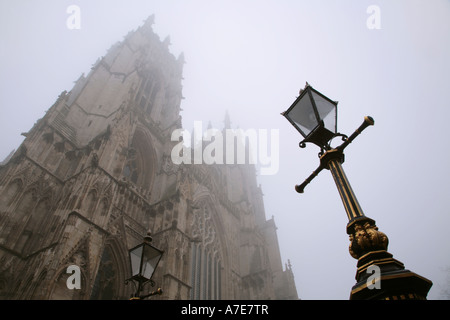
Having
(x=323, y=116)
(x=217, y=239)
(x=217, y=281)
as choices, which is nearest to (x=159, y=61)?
(x=217, y=239)

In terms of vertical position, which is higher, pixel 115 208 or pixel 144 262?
pixel 115 208

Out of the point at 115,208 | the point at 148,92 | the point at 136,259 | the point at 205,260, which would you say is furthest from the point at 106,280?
the point at 148,92

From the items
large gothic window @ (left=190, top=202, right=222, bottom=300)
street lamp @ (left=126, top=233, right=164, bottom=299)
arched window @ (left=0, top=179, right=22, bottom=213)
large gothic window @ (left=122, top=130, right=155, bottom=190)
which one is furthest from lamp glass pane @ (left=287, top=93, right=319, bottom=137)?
large gothic window @ (left=122, top=130, right=155, bottom=190)

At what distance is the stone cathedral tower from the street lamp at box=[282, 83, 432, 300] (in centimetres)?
799

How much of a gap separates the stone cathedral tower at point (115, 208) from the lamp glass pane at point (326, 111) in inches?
321

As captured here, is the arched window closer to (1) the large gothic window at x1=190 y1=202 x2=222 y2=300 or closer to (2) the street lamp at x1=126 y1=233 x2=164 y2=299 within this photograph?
(2) the street lamp at x1=126 y1=233 x2=164 y2=299

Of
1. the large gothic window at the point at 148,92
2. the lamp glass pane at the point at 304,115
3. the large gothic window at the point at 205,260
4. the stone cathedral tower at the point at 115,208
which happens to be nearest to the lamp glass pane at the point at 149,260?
the lamp glass pane at the point at 304,115

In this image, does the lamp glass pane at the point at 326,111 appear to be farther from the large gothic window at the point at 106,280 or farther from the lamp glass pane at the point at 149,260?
A: the large gothic window at the point at 106,280

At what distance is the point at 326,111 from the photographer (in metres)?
2.99

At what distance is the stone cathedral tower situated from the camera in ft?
28.0

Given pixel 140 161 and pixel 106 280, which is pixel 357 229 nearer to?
pixel 106 280

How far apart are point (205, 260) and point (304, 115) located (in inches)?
638

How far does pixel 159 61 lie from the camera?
89.7 ft
